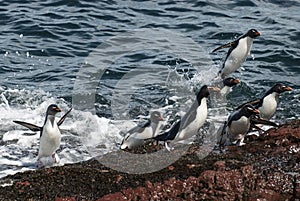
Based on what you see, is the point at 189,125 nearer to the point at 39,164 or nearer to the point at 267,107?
the point at 267,107

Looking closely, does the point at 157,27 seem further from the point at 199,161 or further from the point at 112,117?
the point at 199,161

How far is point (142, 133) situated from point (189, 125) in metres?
0.70

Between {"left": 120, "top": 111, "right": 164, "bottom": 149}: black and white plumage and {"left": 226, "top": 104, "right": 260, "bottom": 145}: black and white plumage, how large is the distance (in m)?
1.05

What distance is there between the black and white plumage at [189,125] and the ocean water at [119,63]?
1018 millimetres

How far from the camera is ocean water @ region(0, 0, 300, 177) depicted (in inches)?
395

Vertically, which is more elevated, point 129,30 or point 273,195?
point 273,195

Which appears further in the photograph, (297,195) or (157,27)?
(157,27)

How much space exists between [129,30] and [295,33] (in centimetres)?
418

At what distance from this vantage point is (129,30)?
54.0 feet

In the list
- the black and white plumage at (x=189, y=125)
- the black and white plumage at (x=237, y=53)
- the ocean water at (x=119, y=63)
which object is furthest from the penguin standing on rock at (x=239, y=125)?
the black and white plumage at (x=237, y=53)

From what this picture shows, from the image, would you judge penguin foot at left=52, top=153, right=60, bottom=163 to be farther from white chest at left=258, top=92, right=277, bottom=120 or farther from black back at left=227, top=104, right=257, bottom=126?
white chest at left=258, top=92, right=277, bottom=120

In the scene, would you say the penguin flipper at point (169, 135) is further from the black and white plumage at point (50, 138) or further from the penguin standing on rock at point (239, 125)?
the black and white plumage at point (50, 138)

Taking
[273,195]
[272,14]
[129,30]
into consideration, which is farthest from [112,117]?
[272,14]

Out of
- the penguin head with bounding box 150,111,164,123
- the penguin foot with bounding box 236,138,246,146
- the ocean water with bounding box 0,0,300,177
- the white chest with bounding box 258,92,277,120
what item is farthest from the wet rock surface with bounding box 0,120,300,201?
the white chest with bounding box 258,92,277,120
